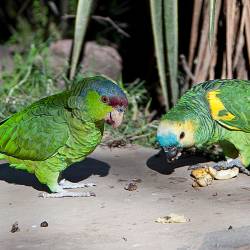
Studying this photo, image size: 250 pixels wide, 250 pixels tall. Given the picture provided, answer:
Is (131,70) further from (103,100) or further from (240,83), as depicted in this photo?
(103,100)

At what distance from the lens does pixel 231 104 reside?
15.6 ft

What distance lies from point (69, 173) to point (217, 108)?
43.4 inches

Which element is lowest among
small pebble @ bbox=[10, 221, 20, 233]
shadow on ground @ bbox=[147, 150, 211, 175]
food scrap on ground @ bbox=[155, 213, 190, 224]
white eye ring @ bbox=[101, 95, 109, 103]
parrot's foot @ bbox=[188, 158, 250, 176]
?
shadow on ground @ bbox=[147, 150, 211, 175]

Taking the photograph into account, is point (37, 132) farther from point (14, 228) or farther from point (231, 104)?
point (231, 104)

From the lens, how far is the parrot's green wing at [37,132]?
4.20 meters

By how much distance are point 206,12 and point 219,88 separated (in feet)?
3.76

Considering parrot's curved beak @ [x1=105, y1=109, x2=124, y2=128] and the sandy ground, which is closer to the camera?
the sandy ground

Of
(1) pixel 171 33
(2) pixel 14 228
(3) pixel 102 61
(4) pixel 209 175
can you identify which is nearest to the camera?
(2) pixel 14 228

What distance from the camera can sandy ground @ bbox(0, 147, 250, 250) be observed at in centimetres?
365

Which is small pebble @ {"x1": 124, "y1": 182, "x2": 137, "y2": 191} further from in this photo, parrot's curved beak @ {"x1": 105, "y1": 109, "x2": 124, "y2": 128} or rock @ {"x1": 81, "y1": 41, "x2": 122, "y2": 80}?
rock @ {"x1": 81, "y1": 41, "x2": 122, "y2": 80}

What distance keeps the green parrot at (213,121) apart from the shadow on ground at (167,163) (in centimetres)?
33

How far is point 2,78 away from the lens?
6.99 meters

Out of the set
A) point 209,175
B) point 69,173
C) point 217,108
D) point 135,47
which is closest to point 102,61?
point 135,47

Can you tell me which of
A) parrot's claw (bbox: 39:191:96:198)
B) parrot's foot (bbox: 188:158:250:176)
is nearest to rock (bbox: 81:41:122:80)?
parrot's foot (bbox: 188:158:250:176)
